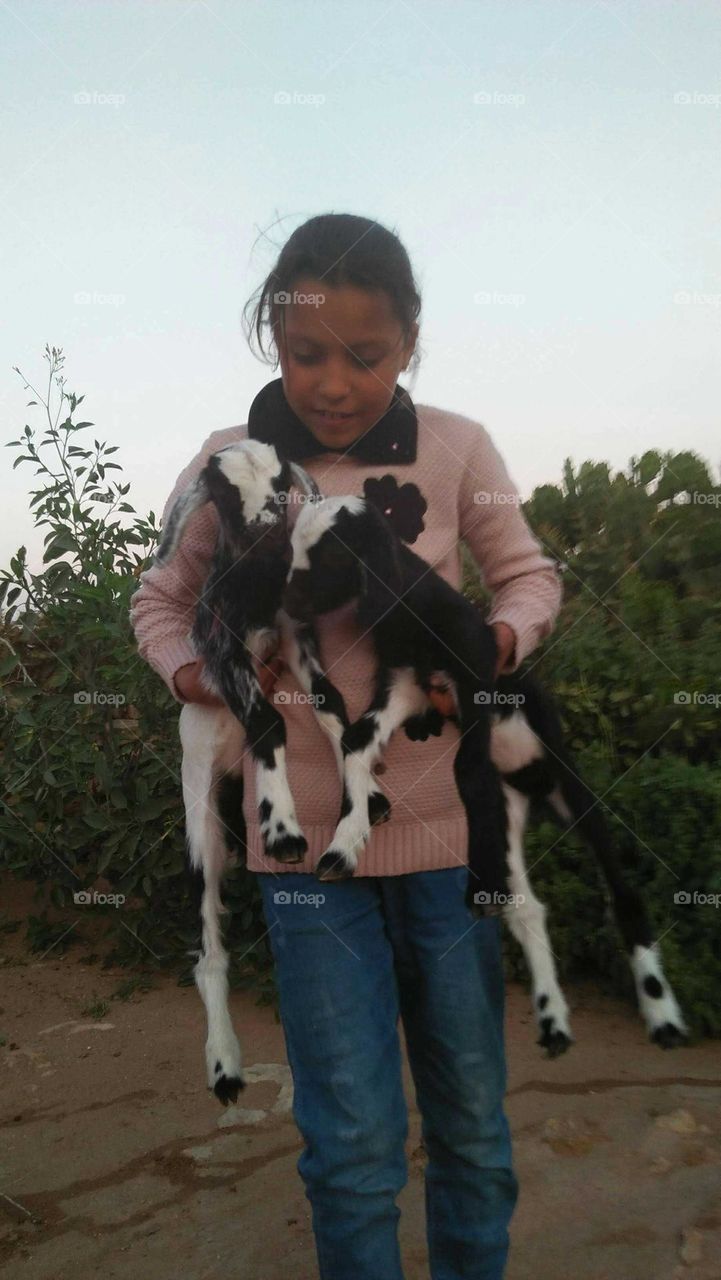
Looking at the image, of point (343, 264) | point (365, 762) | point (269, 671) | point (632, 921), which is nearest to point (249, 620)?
point (269, 671)

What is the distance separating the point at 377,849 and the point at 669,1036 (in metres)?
0.60

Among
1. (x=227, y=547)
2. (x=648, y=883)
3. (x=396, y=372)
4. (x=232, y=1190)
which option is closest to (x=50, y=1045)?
(x=232, y=1190)

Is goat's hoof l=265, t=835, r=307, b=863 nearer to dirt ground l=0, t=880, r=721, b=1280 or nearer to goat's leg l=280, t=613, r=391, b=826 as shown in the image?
goat's leg l=280, t=613, r=391, b=826

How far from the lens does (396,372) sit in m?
2.12

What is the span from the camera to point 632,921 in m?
2.21

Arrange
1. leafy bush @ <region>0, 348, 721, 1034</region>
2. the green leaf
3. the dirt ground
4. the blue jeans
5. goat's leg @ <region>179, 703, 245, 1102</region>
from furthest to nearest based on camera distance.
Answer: the green leaf < leafy bush @ <region>0, 348, 721, 1034</region> < the dirt ground < goat's leg @ <region>179, 703, 245, 1102</region> < the blue jeans

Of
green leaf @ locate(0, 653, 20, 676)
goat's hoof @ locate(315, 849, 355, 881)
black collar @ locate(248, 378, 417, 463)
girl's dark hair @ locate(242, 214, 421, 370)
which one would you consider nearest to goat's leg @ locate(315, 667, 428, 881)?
goat's hoof @ locate(315, 849, 355, 881)

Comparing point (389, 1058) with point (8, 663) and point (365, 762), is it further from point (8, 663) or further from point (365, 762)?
point (8, 663)

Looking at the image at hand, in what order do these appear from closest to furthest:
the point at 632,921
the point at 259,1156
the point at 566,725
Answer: the point at 632,921
the point at 259,1156
the point at 566,725

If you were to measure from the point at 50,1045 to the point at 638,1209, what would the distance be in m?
2.21

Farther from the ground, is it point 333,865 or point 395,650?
point 395,650

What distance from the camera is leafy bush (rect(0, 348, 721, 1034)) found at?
382 centimetres

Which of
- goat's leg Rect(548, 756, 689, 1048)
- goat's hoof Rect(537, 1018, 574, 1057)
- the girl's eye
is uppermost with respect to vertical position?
the girl's eye

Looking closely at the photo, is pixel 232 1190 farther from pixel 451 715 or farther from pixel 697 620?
pixel 697 620
